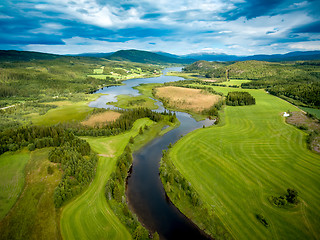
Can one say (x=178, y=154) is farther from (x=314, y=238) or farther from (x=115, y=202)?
(x=314, y=238)

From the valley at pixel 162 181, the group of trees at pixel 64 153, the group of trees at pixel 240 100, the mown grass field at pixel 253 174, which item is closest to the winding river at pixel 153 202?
the valley at pixel 162 181

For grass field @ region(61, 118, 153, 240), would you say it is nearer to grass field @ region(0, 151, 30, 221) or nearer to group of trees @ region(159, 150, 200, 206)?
grass field @ region(0, 151, 30, 221)

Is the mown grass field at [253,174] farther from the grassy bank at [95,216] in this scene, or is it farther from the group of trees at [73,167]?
the group of trees at [73,167]

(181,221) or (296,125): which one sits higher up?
(296,125)

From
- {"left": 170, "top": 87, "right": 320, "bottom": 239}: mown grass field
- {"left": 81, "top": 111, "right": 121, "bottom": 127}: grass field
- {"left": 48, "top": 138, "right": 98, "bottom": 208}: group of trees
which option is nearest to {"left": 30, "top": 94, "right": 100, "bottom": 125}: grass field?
{"left": 81, "top": 111, "right": 121, "bottom": 127}: grass field

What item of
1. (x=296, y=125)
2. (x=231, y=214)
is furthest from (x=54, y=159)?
(x=296, y=125)

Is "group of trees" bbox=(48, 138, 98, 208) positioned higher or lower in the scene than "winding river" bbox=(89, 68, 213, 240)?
higher
